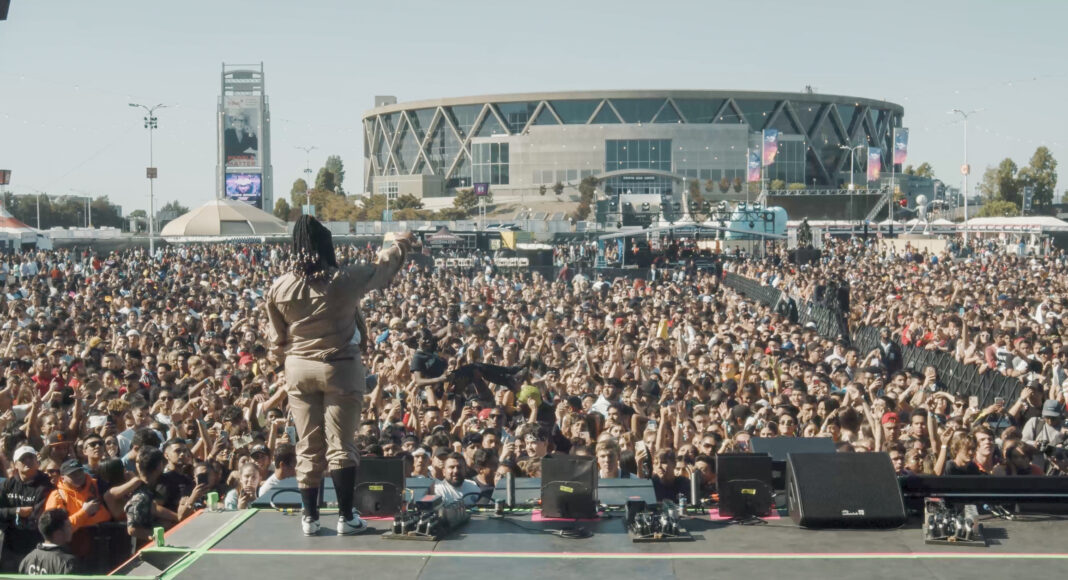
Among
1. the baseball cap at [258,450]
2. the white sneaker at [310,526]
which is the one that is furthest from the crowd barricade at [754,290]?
the white sneaker at [310,526]

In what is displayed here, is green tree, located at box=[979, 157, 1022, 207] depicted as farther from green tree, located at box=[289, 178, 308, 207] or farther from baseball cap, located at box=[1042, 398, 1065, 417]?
baseball cap, located at box=[1042, 398, 1065, 417]

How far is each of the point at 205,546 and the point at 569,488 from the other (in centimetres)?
171

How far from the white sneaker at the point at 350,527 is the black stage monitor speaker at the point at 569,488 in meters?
0.89

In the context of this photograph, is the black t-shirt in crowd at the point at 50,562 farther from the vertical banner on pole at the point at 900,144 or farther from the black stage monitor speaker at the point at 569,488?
the vertical banner on pole at the point at 900,144

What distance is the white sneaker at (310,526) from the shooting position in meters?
5.25

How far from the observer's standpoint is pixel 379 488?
560 centimetres

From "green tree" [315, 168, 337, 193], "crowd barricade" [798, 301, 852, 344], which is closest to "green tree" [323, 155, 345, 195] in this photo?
"green tree" [315, 168, 337, 193]

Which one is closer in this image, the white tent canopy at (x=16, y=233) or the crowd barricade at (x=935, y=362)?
the crowd barricade at (x=935, y=362)

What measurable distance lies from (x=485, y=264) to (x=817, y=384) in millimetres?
22715

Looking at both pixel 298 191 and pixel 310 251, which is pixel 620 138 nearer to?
pixel 298 191

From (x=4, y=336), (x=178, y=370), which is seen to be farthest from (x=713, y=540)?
(x=4, y=336)

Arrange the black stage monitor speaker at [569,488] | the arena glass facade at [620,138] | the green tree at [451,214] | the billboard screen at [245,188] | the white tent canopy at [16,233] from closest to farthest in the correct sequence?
the black stage monitor speaker at [569,488]
the white tent canopy at [16,233]
the green tree at [451,214]
the billboard screen at [245,188]
the arena glass facade at [620,138]

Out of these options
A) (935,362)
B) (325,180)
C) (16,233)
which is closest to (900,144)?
(16,233)

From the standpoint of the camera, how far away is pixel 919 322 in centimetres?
1811
